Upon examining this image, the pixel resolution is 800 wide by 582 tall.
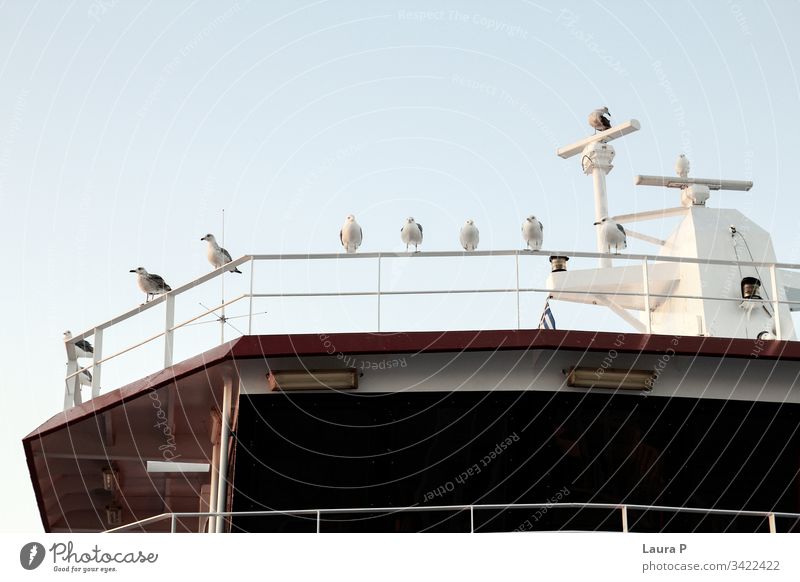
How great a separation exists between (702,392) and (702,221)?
5.50m

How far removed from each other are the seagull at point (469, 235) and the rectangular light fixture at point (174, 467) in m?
4.29

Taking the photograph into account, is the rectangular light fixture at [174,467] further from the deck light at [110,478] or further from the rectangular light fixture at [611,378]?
the rectangular light fixture at [611,378]

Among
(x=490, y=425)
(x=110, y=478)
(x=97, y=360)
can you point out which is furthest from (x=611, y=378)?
(x=110, y=478)

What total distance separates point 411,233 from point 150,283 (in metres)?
3.35

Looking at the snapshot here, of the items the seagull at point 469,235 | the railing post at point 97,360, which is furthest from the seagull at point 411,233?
the railing post at point 97,360

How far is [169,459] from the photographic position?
16.7 m

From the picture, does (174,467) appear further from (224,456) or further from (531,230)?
(531,230)

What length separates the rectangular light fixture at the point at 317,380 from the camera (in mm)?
13375

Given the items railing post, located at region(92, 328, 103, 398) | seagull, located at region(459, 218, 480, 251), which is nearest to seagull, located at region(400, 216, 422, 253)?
seagull, located at region(459, 218, 480, 251)

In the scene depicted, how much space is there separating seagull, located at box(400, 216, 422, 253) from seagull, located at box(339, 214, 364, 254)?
0.58 meters
